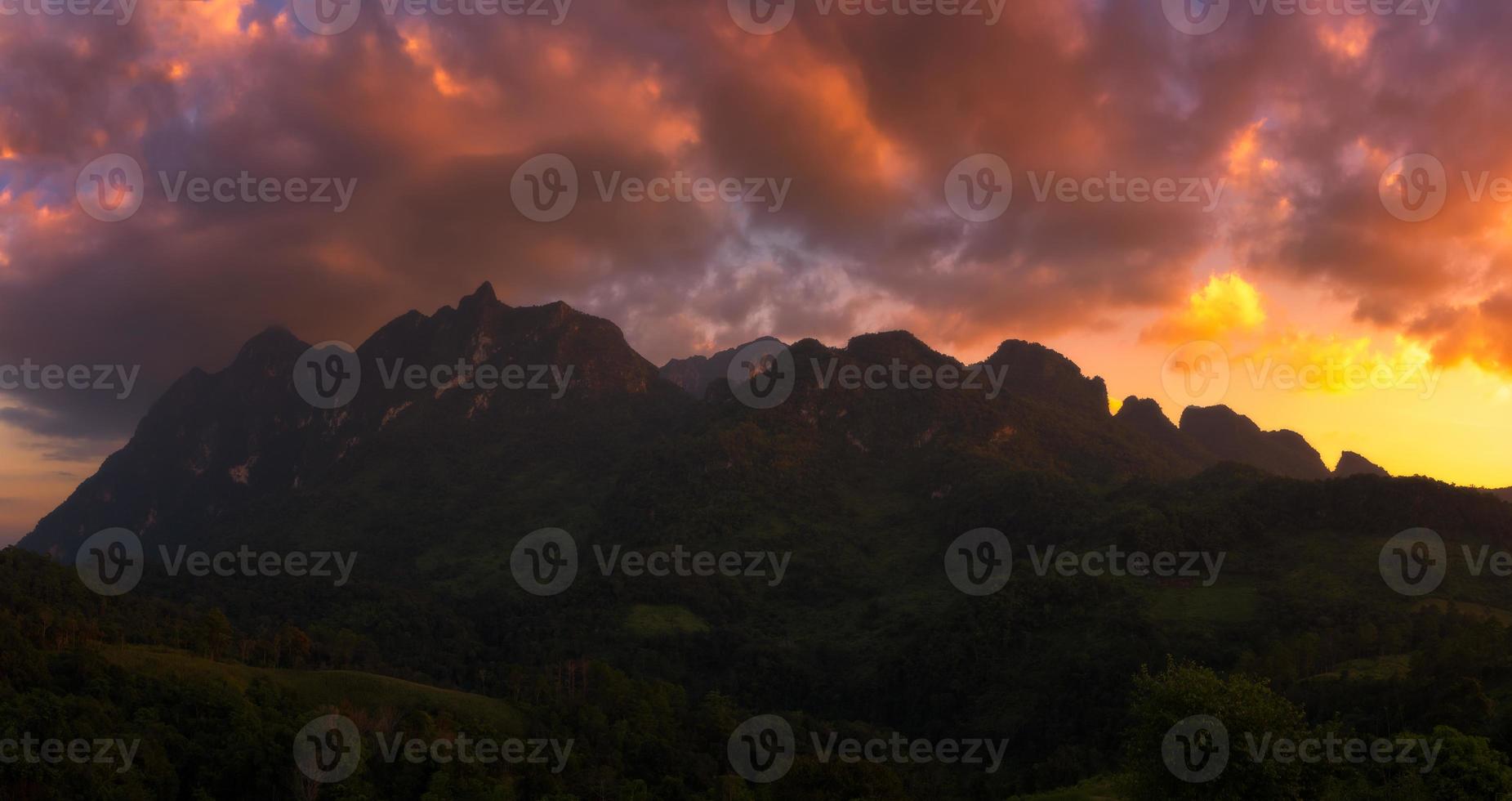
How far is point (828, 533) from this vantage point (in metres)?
178

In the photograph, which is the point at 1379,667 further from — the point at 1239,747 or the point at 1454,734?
the point at 1239,747

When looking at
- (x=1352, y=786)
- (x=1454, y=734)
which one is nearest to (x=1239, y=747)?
(x=1352, y=786)

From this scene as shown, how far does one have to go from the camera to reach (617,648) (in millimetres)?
134500

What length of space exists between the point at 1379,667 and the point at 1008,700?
123 feet

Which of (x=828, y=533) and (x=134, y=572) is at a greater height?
(x=828, y=533)

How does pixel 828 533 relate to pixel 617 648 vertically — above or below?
above

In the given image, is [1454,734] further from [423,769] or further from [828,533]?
[828,533]

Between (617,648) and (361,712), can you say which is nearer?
(361,712)

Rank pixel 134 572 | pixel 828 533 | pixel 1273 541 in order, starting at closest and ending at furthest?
pixel 1273 541
pixel 134 572
pixel 828 533

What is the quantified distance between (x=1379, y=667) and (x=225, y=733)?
101 metres

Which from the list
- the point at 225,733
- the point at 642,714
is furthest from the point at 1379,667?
the point at 225,733

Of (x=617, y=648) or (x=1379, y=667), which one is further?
(x=617, y=648)

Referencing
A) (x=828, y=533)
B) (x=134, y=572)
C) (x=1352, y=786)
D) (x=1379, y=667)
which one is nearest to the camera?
(x=1352, y=786)

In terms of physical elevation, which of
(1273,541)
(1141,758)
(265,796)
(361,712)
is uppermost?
(1273,541)
